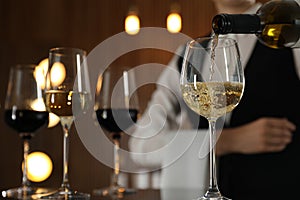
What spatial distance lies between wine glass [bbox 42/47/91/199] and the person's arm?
2.22 ft

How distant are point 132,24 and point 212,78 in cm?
315

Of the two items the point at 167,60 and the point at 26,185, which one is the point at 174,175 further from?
the point at 167,60

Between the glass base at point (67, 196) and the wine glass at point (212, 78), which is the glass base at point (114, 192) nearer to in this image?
the glass base at point (67, 196)

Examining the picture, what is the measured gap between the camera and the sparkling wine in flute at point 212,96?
2.70 feet

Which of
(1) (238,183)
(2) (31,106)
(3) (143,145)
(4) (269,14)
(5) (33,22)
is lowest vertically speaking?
(1) (238,183)

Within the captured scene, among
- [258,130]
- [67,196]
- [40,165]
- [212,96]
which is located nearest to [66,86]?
[67,196]

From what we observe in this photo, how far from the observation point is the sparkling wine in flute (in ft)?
2.70

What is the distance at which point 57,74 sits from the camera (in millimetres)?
1004

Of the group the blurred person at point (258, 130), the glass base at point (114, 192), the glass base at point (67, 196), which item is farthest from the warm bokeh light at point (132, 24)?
the glass base at point (67, 196)

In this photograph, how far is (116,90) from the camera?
122 cm

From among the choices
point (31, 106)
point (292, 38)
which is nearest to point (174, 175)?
point (31, 106)

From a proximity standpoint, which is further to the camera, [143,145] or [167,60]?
[167,60]

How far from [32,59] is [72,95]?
2.77m

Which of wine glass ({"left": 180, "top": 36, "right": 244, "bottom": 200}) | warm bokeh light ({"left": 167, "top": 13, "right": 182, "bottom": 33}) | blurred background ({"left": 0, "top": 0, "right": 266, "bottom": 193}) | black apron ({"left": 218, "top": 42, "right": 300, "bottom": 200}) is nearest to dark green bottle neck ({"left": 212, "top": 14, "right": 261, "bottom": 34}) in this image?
wine glass ({"left": 180, "top": 36, "right": 244, "bottom": 200})
